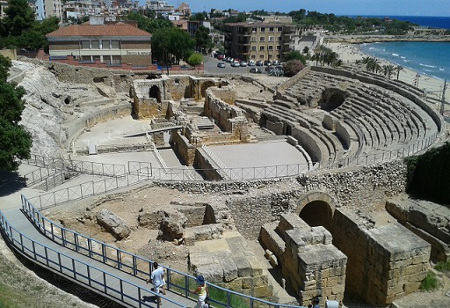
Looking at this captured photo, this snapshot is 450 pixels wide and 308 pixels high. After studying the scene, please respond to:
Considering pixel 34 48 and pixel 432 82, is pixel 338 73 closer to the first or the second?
pixel 432 82

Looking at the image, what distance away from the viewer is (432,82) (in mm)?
55250

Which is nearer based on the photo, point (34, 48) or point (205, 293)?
point (205, 293)

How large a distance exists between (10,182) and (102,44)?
31929mm

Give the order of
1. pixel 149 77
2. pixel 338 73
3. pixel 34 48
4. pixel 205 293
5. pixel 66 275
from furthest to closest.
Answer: pixel 34 48 < pixel 149 77 < pixel 338 73 < pixel 66 275 < pixel 205 293

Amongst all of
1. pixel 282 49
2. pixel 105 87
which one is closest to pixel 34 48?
pixel 105 87

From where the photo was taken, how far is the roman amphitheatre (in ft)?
41.9

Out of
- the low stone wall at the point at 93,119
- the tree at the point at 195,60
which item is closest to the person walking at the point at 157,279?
the low stone wall at the point at 93,119

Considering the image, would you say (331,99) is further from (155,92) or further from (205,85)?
(155,92)

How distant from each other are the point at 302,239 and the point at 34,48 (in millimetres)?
46061

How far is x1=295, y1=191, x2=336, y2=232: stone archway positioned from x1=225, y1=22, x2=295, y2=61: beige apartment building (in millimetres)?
54330

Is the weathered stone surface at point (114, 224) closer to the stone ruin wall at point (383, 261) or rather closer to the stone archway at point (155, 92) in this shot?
the stone ruin wall at point (383, 261)

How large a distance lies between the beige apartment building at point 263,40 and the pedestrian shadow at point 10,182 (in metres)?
56.5

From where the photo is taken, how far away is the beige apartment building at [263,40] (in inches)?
2694

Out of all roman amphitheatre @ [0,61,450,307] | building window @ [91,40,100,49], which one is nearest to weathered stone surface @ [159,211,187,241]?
roman amphitheatre @ [0,61,450,307]
